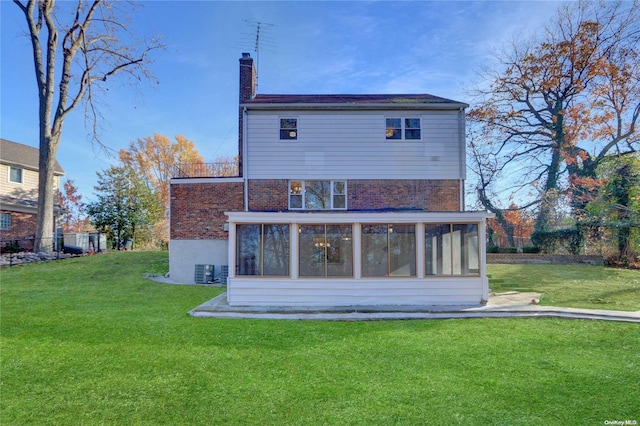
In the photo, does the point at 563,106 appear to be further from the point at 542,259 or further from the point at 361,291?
the point at 361,291

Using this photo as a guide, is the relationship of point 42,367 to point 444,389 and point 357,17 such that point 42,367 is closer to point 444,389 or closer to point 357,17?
point 444,389

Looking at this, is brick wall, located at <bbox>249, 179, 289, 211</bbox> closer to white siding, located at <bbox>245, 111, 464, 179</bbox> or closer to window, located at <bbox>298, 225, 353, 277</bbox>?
white siding, located at <bbox>245, 111, 464, 179</bbox>

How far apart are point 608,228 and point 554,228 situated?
2.42 meters

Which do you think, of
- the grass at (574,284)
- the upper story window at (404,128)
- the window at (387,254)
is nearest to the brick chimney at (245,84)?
the upper story window at (404,128)

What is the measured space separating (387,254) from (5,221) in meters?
22.2

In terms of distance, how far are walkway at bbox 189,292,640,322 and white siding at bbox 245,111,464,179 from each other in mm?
5880

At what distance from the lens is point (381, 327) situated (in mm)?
7477

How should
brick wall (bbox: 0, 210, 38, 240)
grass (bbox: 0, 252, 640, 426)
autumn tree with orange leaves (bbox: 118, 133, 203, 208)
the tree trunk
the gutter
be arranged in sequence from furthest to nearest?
autumn tree with orange leaves (bbox: 118, 133, 203, 208) → brick wall (bbox: 0, 210, 38, 240) → the tree trunk → the gutter → grass (bbox: 0, 252, 640, 426)

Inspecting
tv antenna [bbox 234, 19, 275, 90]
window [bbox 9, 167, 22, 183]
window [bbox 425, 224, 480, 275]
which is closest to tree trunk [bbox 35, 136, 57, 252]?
window [bbox 9, 167, 22, 183]

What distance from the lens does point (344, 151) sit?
13.7m

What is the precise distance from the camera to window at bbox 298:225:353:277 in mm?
9758

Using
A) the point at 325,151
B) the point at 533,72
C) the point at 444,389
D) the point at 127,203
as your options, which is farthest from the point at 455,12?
the point at 127,203

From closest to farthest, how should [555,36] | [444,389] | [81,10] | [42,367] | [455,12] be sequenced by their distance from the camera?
[444,389], [42,367], [455,12], [81,10], [555,36]

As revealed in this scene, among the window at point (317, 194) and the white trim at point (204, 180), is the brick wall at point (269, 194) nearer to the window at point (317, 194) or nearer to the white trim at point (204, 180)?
the window at point (317, 194)
